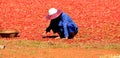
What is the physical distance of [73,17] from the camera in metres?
17.4

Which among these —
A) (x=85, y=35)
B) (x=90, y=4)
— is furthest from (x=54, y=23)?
(x=90, y=4)

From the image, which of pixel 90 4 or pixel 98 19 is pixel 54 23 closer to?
pixel 98 19

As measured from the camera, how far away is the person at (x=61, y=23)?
1181 centimetres

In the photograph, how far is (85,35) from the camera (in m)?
13.1

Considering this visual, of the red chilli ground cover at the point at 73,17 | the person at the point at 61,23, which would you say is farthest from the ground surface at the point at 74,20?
the person at the point at 61,23

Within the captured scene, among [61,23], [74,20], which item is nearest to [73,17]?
[74,20]

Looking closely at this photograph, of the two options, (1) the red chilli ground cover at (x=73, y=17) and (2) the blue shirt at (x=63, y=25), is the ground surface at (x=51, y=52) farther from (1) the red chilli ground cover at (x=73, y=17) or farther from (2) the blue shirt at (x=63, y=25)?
(1) the red chilli ground cover at (x=73, y=17)

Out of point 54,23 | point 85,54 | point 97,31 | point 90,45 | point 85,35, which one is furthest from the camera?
point 97,31

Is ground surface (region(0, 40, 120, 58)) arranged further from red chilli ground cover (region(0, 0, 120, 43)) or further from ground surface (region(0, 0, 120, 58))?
red chilli ground cover (region(0, 0, 120, 43))

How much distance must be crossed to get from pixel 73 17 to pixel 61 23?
214 inches

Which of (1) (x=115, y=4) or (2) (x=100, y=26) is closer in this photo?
(2) (x=100, y=26)

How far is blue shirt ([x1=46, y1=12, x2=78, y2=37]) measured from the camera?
11891 mm

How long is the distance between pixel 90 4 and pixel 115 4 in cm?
125

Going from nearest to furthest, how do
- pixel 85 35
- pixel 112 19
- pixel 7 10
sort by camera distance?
pixel 85 35
pixel 112 19
pixel 7 10
